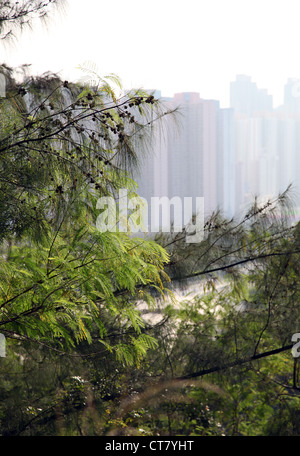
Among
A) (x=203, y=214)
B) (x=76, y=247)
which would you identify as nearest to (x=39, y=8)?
(x=76, y=247)

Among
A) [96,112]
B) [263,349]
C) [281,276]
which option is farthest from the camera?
[263,349]

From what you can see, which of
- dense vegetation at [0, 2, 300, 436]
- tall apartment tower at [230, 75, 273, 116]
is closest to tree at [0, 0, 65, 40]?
dense vegetation at [0, 2, 300, 436]

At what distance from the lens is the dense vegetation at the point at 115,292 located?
1.99m

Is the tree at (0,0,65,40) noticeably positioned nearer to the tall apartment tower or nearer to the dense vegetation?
the dense vegetation

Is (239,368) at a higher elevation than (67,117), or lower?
lower

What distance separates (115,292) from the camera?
312cm

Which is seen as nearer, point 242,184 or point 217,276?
point 217,276

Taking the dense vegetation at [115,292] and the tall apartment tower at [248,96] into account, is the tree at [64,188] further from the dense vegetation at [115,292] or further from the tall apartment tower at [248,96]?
the tall apartment tower at [248,96]

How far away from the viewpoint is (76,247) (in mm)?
2166

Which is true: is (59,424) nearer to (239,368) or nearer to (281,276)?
(239,368)

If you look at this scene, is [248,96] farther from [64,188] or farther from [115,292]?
[64,188]
